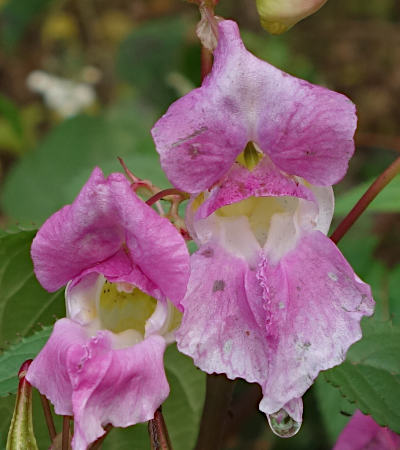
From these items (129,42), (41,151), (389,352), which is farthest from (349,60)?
(389,352)

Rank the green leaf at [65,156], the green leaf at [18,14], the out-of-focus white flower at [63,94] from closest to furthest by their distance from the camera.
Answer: the green leaf at [65,156] → the green leaf at [18,14] → the out-of-focus white flower at [63,94]

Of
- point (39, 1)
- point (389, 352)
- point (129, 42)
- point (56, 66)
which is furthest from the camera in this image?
point (56, 66)

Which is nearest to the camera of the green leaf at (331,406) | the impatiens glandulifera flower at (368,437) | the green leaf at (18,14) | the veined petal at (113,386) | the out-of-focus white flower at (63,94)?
the veined petal at (113,386)

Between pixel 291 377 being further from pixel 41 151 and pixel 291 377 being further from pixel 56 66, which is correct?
pixel 56 66

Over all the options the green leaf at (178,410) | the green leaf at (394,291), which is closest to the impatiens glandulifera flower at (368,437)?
the green leaf at (178,410)

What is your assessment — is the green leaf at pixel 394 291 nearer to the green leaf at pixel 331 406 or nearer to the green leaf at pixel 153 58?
the green leaf at pixel 331 406

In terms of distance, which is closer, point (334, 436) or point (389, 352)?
point (389, 352)

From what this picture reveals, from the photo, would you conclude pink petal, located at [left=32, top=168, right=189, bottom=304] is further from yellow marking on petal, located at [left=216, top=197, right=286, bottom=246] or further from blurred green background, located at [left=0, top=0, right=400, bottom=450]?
blurred green background, located at [left=0, top=0, right=400, bottom=450]
